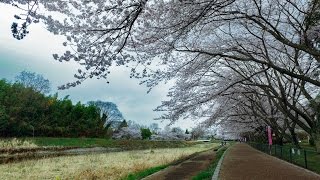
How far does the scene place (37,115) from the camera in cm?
5688

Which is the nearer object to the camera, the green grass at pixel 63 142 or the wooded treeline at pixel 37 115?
the green grass at pixel 63 142

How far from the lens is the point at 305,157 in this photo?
52.1ft

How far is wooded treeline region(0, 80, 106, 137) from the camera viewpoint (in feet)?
167

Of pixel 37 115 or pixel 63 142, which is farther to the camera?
pixel 37 115

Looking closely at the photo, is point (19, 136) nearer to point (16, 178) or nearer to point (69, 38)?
point (16, 178)

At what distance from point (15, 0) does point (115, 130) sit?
9159 centimetres

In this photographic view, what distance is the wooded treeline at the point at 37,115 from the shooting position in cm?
5103

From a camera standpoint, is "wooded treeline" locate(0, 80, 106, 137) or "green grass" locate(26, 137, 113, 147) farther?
"wooded treeline" locate(0, 80, 106, 137)

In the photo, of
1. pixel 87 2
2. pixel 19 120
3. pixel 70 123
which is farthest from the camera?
pixel 70 123

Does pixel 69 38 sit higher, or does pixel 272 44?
pixel 272 44

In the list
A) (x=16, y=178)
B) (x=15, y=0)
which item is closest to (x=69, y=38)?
(x=15, y=0)

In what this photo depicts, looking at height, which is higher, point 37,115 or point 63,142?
point 37,115

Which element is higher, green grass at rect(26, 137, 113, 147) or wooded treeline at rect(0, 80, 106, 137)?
wooded treeline at rect(0, 80, 106, 137)

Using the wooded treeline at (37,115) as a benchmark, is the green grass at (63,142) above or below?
below
